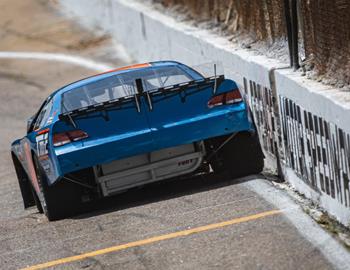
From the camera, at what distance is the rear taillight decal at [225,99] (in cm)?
988

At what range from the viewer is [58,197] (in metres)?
10.0

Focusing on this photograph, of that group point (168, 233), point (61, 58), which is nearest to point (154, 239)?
point (168, 233)

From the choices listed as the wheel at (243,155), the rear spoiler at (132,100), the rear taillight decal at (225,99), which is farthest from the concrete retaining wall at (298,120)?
the rear spoiler at (132,100)

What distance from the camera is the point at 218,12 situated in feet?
55.1

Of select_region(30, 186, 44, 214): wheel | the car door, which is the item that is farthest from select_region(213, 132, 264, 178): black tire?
select_region(30, 186, 44, 214): wheel

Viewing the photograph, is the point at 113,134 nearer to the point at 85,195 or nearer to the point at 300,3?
the point at 85,195

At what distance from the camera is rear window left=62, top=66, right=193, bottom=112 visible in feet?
33.6

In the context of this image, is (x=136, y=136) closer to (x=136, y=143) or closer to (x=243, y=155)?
(x=136, y=143)

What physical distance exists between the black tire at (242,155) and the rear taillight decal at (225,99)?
403 mm

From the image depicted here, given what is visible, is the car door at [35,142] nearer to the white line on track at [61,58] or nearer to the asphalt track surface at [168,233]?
the asphalt track surface at [168,233]

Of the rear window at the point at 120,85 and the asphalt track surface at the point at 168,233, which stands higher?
the rear window at the point at 120,85

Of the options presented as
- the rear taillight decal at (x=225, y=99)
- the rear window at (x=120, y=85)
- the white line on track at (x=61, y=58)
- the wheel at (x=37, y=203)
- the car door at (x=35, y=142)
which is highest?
the rear window at (x=120, y=85)

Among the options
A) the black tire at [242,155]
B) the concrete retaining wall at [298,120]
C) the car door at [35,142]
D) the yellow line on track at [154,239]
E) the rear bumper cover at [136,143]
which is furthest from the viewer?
the black tire at [242,155]

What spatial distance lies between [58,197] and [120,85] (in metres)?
1.32
